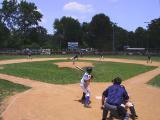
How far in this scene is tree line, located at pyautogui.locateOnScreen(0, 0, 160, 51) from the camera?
11438 centimetres

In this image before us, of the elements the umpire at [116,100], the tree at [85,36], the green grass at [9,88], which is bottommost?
the green grass at [9,88]

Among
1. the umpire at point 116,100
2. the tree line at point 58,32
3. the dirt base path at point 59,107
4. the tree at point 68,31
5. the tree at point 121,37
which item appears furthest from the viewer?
the tree at point 121,37

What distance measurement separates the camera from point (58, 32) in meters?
134

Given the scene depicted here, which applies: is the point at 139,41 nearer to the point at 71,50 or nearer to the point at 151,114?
the point at 71,50

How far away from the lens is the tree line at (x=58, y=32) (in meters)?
114

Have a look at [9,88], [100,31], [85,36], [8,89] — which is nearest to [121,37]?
[100,31]

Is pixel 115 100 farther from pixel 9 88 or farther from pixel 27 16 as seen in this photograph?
pixel 27 16

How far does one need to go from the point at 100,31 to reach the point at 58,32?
14.2 meters

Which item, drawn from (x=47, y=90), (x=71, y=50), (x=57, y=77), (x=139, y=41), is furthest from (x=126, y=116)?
(x=139, y=41)

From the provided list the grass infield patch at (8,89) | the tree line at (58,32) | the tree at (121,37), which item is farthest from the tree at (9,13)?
the grass infield patch at (8,89)

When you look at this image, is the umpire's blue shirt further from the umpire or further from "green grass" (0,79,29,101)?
"green grass" (0,79,29,101)

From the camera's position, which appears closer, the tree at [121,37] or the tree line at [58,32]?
the tree line at [58,32]

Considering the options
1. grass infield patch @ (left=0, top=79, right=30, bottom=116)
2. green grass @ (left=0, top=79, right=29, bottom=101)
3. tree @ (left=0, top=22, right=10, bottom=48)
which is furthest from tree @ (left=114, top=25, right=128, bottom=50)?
green grass @ (left=0, top=79, right=29, bottom=101)

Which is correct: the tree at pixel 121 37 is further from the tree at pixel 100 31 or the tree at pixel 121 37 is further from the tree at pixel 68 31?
Answer: the tree at pixel 68 31
